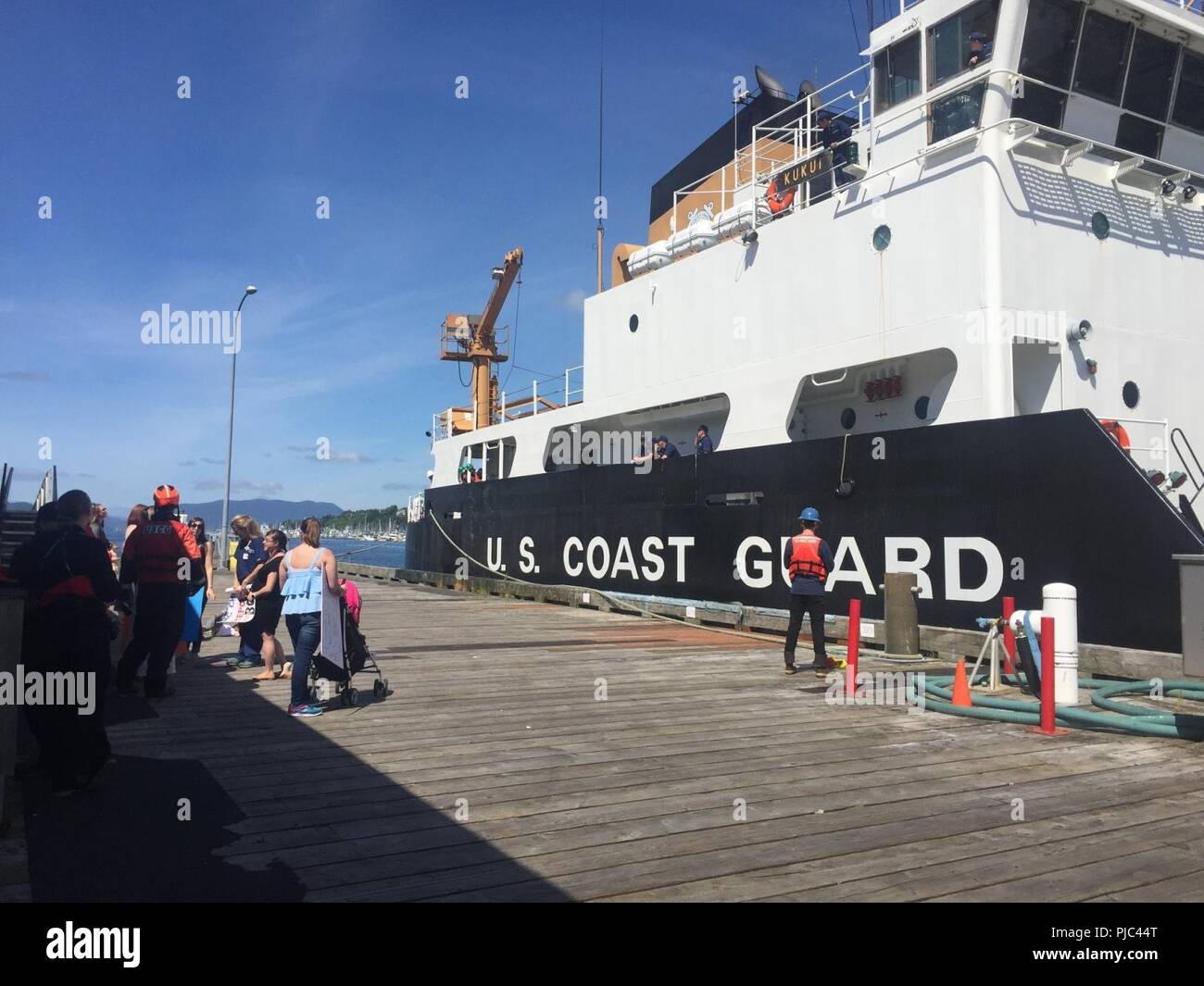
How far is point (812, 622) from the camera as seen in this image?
8453mm

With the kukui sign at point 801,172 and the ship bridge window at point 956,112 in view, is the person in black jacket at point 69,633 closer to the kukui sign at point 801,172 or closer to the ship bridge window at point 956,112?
the ship bridge window at point 956,112

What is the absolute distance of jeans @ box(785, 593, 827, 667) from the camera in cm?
845

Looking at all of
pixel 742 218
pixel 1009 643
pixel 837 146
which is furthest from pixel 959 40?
pixel 1009 643

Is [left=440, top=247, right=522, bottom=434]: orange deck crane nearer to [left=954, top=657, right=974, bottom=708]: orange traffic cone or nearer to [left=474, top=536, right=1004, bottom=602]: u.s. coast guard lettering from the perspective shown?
[left=474, top=536, right=1004, bottom=602]: u.s. coast guard lettering

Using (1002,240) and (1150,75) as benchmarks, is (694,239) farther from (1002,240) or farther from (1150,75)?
(1150,75)

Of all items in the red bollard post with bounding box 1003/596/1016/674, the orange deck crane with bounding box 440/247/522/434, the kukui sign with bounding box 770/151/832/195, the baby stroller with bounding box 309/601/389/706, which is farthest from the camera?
the orange deck crane with bounding box 440/247/522/434

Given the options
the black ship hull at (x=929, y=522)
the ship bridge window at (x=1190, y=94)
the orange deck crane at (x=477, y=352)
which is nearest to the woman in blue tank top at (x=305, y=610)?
the black ship hull at (x=929, y=522)

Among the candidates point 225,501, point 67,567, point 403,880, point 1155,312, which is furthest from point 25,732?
point 225,501

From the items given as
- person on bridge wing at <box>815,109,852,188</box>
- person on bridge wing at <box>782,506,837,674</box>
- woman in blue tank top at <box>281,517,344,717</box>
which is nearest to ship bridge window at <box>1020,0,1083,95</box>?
person on bridge wing at <box>815,109,852,188</box>

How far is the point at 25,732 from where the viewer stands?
18.9ft

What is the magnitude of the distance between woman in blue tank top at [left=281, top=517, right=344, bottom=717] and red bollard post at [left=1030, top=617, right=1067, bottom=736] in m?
4.80

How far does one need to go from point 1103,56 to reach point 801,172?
3917mm
